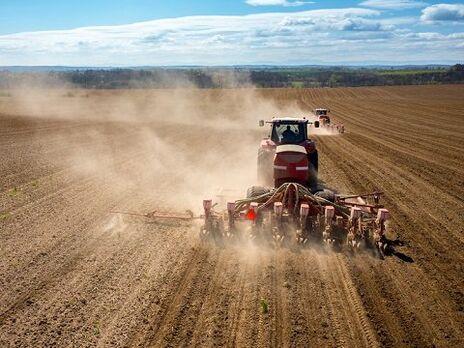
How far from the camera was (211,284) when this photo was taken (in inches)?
274

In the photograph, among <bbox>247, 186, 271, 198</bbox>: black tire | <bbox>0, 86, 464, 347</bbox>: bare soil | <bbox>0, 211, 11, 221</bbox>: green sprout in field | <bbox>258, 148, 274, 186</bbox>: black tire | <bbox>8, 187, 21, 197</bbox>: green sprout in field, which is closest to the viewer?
<bbox>0, 86, 464, 347</bbox>: bare soil

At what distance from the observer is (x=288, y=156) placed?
9.81 meters

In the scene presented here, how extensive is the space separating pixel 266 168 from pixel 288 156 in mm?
1535

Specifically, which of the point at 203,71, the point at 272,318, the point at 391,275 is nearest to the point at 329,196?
the point at 391,275

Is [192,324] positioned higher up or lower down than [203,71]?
lower down

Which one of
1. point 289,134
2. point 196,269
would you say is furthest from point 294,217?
point 289,134

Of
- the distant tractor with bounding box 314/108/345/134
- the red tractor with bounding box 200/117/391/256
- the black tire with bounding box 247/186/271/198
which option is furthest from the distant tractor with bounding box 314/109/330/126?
the black tire with bounding box 247/186/271/198

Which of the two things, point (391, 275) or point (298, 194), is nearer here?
point (391, 275)

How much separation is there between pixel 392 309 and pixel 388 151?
49.4 feet

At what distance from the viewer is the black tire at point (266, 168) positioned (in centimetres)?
1116

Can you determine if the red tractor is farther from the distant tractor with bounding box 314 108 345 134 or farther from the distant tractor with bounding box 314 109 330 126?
the distant tractor with bounding box 314 109 330 126

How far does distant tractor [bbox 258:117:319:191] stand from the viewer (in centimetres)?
980

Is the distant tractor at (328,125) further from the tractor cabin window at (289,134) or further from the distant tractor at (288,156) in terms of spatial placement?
the tractor cabin window at (289,134)

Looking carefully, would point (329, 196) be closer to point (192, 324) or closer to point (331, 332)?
point (331, 332)
